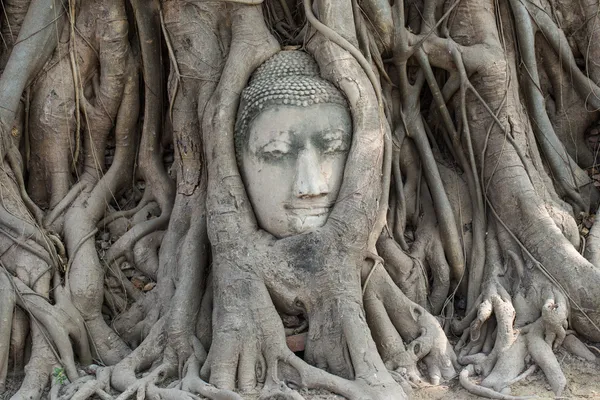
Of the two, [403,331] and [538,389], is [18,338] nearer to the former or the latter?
[403,331]

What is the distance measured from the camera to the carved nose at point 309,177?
12.8 ft

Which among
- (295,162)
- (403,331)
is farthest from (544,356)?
(295,162)

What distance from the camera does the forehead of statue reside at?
3.98 metres

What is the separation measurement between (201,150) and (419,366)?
1.71 m

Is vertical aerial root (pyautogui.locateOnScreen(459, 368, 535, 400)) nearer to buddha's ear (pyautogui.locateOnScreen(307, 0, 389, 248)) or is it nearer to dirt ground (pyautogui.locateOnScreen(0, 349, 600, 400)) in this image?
dirt ground (pyautogui.locateOnScreen(0, 349, 600, 400))

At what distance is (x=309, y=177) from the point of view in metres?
3.90

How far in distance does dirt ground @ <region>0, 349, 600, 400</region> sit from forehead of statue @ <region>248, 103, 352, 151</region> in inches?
50.5

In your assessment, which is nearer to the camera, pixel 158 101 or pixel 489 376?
pixel 489 376

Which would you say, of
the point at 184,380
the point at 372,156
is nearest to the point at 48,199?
the point at 184,380

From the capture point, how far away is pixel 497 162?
4.50 m

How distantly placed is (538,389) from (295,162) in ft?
5.29

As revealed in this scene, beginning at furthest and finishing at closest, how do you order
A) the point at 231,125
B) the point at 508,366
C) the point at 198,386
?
the point at 231,125
the point at 508,366
the point at 198,386

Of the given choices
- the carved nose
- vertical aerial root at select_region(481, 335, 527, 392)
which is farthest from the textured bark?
the carved nose

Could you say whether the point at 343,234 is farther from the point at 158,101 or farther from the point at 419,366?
the point at 158,101
